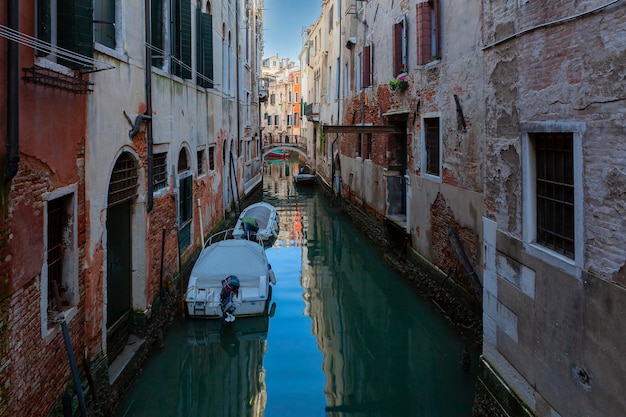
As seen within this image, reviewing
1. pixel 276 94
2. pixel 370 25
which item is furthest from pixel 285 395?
pixel 276 94

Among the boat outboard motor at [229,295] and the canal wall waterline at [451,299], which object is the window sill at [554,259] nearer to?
the canal wall waterline at [451,299]

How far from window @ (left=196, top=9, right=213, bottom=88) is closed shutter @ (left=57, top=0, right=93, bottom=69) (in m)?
6.05

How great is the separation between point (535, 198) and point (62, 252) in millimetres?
4228

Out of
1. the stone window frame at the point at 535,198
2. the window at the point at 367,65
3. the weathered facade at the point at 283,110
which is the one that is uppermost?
the weathered facade at the point at 283,110

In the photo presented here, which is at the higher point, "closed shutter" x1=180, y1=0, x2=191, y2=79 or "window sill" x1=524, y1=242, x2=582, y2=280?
"closed shutter" x1=180, y1=0, x2=191, y2=79

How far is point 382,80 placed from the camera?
43.9 feet

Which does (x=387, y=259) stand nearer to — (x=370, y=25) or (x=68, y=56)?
(x=370, y=25)

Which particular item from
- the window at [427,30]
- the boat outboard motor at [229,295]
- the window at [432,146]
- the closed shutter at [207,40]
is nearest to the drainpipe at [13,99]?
the boat outboard motor at [229,295]

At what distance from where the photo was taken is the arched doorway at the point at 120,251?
6.18 m

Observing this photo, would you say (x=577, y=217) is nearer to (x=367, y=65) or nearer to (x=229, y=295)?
(x=229, y=295)

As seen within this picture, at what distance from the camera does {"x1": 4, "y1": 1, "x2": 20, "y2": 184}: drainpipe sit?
3.47 metres

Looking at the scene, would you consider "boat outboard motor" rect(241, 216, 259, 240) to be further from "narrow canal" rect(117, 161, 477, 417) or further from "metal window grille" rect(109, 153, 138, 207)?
"metal window grille" rect(109, 153, 138, 207)

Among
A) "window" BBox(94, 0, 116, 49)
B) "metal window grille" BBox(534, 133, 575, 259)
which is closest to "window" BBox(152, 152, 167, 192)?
"window" BBox(94, 0, 116, 49)

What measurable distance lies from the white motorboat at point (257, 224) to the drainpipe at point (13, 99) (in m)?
9.34
